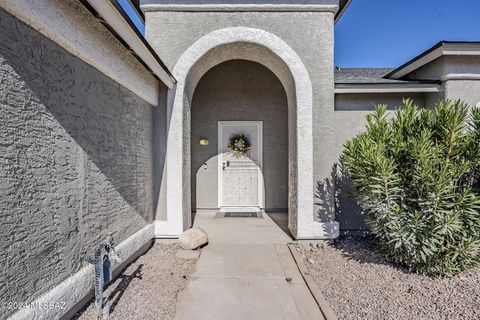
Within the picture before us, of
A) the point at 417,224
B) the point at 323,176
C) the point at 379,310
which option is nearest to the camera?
the point at 379,310

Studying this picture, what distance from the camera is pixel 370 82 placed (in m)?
5.14

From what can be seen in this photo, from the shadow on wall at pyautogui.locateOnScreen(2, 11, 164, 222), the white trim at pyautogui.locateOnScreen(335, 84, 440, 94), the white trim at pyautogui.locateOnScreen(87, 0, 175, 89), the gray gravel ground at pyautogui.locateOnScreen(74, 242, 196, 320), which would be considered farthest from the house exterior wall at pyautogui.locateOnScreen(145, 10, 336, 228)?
the gray gravel ground at pyautogui.locateOnScreen(74, 242, 196, 320)

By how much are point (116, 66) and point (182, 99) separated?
5.41ft

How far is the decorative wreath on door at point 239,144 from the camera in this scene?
7.50 meters

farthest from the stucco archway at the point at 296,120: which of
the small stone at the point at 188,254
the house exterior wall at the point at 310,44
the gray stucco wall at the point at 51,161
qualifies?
the gray stucco wall at the point at 51,161

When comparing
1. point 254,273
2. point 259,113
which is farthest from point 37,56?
point 259,113

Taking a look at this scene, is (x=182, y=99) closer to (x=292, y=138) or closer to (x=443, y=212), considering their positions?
(x=292, y=138)

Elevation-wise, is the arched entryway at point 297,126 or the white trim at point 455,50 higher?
the white trim at point 455,50

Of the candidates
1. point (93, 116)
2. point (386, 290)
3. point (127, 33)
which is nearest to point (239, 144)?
point (127, 33)

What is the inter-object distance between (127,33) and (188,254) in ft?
11.7

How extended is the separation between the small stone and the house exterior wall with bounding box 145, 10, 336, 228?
266 cm

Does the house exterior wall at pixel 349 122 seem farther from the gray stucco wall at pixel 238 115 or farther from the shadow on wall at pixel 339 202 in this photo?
the gray stucco wall at pixel 238 115

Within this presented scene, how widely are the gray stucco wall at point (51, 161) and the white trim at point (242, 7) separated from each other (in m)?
2.36

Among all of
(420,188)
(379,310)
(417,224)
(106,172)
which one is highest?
(106,172)
